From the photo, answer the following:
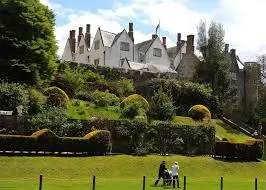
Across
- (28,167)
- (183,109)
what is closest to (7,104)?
(28,167)

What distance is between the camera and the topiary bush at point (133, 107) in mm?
50281

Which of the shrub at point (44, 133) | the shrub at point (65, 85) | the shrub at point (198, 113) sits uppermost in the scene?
the shrub at point (65, 85)

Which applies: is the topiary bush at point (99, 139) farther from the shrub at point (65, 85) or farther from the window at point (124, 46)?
the window at point (124, 46)

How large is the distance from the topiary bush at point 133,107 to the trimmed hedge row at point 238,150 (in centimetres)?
802

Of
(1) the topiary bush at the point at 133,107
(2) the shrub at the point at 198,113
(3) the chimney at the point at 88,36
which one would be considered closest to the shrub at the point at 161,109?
(1) the topiary bush at the point at 133,107

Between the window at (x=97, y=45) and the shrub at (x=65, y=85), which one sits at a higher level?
the window at (x=97, y=45)

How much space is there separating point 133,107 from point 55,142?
13855mm

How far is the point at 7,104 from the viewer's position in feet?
147

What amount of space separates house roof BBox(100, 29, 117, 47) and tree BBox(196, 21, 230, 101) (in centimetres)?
1702

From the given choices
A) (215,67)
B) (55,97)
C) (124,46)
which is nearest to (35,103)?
(55,97)

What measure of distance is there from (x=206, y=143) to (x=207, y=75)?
26.3 meters

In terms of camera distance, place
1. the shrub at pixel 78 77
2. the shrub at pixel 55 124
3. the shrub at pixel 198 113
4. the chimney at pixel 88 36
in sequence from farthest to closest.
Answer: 1. the chimney at pixel 88 36
2. the shrub at pixel 78 77
3. the shrub at pixel 198 113
4. the shrub at pixel 55 124

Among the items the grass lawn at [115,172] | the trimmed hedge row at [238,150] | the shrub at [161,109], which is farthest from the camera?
the shrub at [161,109]

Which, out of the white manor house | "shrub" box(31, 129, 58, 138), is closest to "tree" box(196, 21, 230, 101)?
the white manor house
